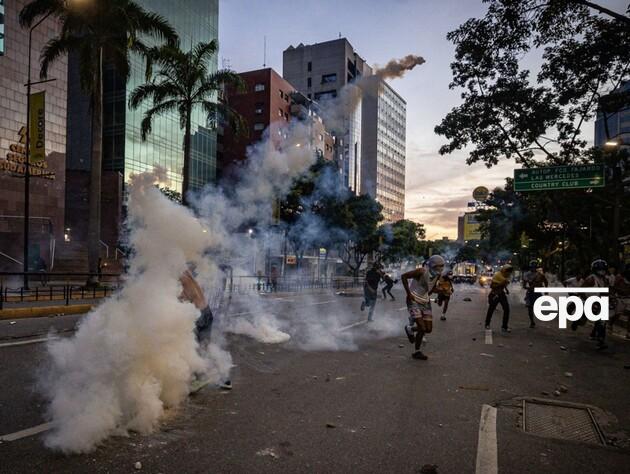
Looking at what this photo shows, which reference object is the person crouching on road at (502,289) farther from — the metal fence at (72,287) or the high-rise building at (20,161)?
the high-rise building at (20,161)

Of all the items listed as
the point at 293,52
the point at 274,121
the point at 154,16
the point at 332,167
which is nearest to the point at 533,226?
the point at 332,167

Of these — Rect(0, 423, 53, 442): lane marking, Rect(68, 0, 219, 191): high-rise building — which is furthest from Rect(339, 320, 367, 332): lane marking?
Rect(68, 0, 219, 191): high-rise building

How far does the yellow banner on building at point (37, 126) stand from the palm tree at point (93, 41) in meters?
2.11

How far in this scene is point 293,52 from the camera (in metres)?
109

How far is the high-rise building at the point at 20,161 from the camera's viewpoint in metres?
25.0

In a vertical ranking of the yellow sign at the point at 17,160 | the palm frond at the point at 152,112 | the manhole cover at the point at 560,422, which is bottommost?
the manhole cover at the point at 560,422

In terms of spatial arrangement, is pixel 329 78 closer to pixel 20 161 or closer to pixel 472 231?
pixel 472 231

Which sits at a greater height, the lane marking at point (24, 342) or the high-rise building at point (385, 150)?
the high-rise building at point (385, 150)

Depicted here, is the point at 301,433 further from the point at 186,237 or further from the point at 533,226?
the point at 533,226

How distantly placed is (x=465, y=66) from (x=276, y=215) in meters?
13.6

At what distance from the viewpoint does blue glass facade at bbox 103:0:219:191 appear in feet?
135

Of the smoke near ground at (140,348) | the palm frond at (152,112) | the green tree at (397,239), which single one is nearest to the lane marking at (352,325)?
the smoke near ground at (140,348)

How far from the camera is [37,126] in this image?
69.0 ft

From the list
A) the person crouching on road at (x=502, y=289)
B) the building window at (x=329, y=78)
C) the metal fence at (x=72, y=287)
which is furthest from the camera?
the building window at (x=329, y=78)
